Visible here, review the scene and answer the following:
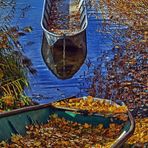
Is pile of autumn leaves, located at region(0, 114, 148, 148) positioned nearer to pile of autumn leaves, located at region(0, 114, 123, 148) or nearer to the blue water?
pile of autumn leaves, located at region(0, 114, 123, 148)

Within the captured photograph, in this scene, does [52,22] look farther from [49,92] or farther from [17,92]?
[17,92]

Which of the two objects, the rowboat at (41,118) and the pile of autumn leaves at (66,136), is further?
the pile of autumn leaves at (66,136)

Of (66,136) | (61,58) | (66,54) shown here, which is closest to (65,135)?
(66,136)

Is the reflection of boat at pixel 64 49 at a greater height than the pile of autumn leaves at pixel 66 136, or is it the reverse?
the reflection of boat at pixel 64 49

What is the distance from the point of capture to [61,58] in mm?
16422

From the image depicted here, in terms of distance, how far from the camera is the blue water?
521 inches

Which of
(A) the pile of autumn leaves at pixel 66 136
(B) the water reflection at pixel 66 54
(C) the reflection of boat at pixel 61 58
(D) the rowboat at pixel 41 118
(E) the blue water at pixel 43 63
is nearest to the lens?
(D) the rowboat at pixel 41 118

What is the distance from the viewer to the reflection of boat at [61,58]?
51.0 ft

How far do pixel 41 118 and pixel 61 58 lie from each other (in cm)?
784

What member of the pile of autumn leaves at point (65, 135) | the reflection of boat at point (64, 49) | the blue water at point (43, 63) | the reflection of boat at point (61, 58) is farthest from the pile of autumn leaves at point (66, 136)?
the reflection of boat at point (61, 58)

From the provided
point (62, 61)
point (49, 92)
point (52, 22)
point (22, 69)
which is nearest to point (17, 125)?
point (22, 69)

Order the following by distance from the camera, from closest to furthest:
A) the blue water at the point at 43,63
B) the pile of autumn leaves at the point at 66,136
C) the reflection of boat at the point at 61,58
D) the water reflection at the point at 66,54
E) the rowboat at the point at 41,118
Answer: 1. the rowboat at the point at 41,118
2. the pile of autumn leaves at the point at 66,136
3. the blue water at the point at 43,63
4. the reflection of boat at the point at 61,58
5. the water reflection at the point at 66,54

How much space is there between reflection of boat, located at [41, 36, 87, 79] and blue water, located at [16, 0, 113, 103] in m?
0.22

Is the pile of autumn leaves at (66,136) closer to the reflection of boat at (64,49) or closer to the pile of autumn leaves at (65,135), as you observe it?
the pile of autumn leaves at (65,135)
